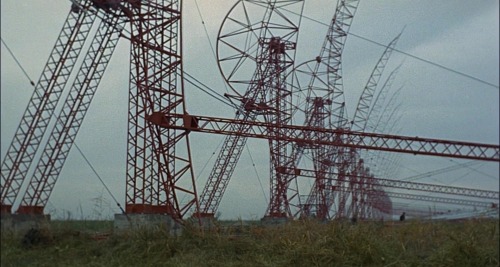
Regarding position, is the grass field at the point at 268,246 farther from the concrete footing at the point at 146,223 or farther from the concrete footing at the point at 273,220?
the concrete footing at the point at 273,220

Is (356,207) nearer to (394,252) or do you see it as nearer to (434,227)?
(434,227)

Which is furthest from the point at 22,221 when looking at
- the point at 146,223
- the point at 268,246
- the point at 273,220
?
the point at 273,220

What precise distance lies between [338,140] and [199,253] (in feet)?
36.4

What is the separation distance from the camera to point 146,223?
1325 cm

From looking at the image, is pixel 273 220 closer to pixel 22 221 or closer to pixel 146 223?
pixel 146 223

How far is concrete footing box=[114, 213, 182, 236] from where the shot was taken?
12578mm

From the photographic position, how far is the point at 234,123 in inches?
699

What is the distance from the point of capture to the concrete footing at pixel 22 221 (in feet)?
29.6

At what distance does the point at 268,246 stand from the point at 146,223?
349 cm

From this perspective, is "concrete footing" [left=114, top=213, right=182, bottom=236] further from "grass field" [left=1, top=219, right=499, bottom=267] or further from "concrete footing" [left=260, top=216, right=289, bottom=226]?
"concrete footing" [left=260, top=216, right=289, bottom=226]

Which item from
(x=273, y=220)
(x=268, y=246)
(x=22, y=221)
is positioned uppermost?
(x=273, y=220)

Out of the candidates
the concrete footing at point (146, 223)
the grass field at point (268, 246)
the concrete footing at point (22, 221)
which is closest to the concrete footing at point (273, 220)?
the grass field at point (268, 246)

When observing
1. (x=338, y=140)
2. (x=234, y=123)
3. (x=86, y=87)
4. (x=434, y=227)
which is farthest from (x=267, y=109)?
(x=434, y=227)

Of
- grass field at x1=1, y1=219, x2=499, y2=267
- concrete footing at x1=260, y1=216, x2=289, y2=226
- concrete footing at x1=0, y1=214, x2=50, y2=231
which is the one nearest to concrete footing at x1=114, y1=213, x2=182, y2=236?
grass field at x1=1, y1=219, x2=499, y2=267
